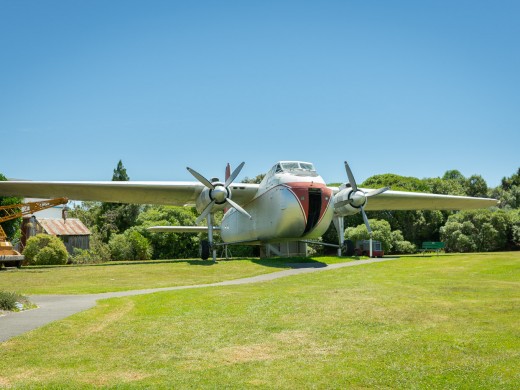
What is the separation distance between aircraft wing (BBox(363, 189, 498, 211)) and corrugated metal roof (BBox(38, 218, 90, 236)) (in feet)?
101

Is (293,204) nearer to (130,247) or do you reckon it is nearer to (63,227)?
(130,247)

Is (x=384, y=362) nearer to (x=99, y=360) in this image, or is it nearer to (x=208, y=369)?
(x=208, y=369)

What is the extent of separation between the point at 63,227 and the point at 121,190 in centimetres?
2331

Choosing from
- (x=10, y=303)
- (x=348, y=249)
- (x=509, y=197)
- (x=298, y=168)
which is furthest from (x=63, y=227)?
(x=509, y=197)

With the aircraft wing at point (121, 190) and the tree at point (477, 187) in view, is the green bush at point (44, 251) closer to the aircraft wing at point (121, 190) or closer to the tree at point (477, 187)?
the aircraft wing at point (121, 190)

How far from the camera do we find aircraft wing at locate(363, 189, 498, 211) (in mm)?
37656

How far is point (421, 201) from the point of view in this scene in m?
39.5

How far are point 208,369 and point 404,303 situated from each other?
6251mm

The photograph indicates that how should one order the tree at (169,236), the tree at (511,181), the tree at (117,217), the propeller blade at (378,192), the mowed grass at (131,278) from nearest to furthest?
1. the mowed grass at (131,278)
2. the propeller blade at (378,192)
3. the tree at (169,236)
4. the tree at (117,217)
5. the tree at (511,181)

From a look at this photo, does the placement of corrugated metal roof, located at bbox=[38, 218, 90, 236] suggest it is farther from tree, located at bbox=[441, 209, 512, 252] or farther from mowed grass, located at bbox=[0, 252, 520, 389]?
mowed grass, located at bbox=[0, 252, 520, 389]

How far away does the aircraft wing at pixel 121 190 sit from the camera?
2925cm

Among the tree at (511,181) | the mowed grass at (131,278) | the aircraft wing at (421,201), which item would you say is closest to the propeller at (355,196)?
the aircraft wing at (421,201)

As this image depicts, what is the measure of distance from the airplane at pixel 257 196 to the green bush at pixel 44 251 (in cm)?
752

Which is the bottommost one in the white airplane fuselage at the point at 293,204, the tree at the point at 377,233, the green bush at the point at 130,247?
the green bush at the point at 130,247
